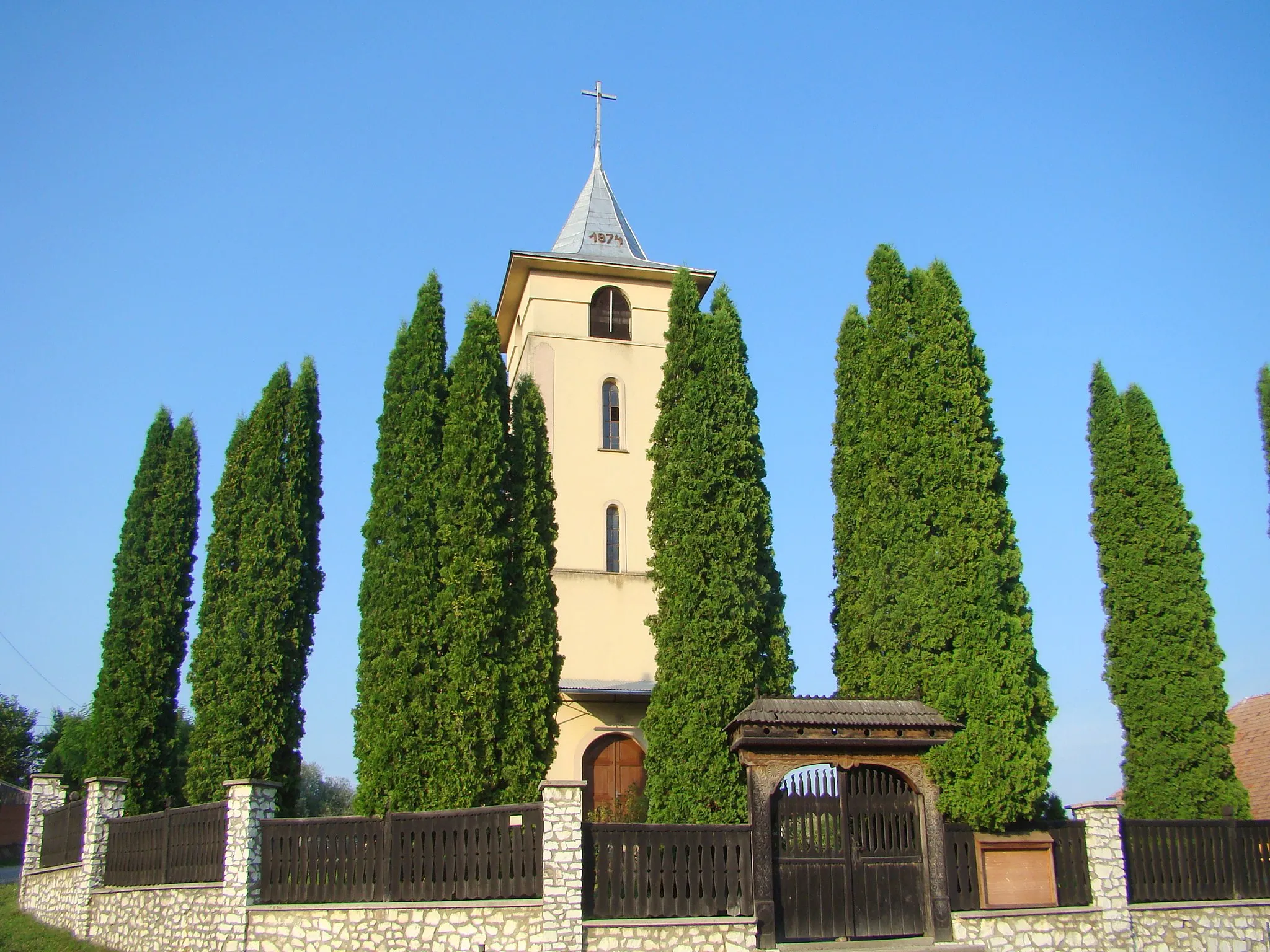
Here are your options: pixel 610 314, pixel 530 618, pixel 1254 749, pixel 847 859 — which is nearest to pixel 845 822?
pixel 847 859

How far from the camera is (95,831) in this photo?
51.0 ft

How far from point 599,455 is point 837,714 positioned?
10.2 m

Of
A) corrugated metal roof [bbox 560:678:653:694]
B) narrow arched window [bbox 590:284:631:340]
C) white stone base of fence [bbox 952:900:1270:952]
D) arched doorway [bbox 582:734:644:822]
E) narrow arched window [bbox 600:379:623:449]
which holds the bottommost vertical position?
white stone base of fence [bbox 952:900:1270:952]

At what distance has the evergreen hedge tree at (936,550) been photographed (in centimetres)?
1281

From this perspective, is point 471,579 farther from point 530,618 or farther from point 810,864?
point 810,864

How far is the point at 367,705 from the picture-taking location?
13.4 metres

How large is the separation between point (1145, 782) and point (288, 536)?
13299 mm

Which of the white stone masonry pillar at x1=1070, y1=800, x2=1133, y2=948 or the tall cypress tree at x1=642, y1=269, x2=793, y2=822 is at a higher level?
the tall cypress tree at x1=642, y1=269, x2=793, y2=822

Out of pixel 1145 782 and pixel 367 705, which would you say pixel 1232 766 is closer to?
pixel 1145 782

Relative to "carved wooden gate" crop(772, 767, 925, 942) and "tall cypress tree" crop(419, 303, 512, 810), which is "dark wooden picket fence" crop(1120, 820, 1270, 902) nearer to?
"carved wooden gate" crop(772, 767, 925, 942)

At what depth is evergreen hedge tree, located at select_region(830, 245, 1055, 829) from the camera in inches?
504

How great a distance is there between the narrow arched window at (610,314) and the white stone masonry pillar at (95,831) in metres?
11.8

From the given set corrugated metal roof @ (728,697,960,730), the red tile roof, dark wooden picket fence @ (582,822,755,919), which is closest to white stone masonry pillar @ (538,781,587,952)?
dark wooden picket fence @ (582,822,755,919)

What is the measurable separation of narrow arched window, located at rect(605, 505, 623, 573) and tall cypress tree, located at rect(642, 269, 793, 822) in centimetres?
541
